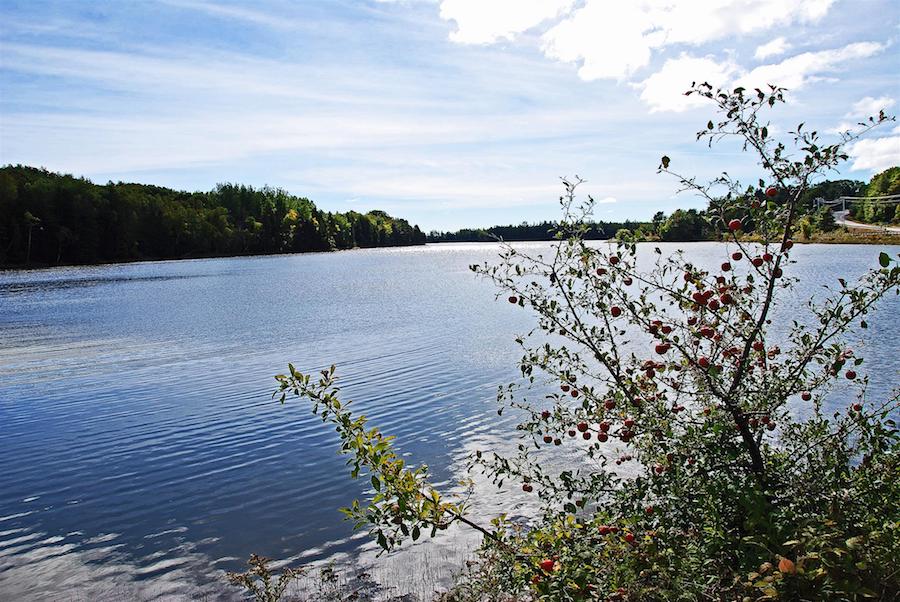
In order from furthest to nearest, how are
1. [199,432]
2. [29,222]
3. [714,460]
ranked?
[29,222] < [199,432] < [714,460]

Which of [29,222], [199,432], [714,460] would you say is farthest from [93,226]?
[714,460]

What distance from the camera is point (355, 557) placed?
8.85 meters

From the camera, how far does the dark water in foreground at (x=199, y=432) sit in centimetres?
935

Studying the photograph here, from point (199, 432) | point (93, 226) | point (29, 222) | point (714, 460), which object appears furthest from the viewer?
point (93, 226)

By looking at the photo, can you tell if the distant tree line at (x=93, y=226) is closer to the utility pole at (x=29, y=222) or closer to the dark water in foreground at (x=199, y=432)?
the utility pole at (x=29, y=222)

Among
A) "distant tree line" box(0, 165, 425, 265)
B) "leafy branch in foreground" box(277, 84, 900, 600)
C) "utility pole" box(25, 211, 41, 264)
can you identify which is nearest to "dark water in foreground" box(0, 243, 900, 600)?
"leafy branch in foreground" box(277, 84, 900, 600)

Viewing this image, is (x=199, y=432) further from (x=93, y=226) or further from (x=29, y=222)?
(x=93, y=226)

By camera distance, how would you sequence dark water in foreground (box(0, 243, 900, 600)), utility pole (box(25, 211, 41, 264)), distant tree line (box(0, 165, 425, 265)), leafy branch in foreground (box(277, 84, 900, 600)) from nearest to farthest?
1. leafy branch in foreground (box(277, 84, 900, 600))
2. dark water in foreground (box(0, 243, 900, 600))
3. utility pole (box(25, 211, 41, 264))
4. distant tree line (box(0, 165, 425, 265))

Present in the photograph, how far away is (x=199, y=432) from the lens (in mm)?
15297

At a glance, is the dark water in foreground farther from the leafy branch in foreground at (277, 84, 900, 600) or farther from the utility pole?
the utility pole

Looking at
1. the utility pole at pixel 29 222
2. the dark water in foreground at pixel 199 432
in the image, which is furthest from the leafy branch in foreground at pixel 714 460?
the utility pole at pixel 29 222

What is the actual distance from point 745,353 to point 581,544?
2.09m

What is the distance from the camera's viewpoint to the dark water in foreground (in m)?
9.35

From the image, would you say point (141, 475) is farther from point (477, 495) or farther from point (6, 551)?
point (477, 495)
